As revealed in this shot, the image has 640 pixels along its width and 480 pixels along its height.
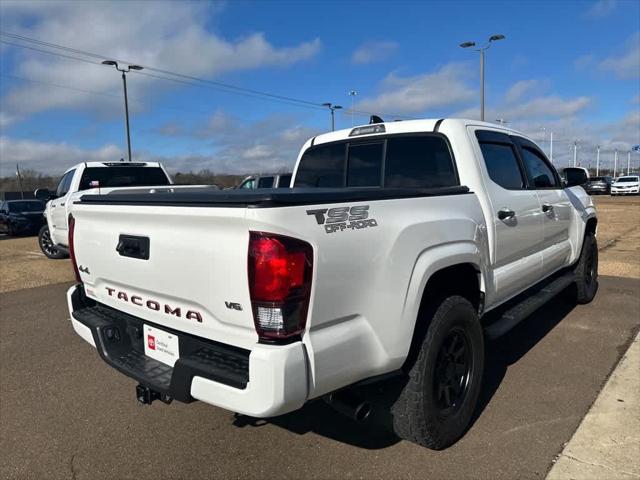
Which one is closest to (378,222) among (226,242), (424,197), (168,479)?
(424,197)

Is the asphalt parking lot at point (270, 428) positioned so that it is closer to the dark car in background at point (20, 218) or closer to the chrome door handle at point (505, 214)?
the chrome door handle at point (505, 214)

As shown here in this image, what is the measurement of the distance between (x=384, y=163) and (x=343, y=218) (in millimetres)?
1826

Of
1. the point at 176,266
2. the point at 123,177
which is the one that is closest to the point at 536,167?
the point at 176,266

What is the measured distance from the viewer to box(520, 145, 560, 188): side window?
4.60 m

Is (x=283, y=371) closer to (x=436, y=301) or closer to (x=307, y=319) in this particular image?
(x=307, y=319)

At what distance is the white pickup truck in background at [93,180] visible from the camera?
9414 millimetres

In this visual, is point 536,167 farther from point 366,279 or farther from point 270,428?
point 270,428

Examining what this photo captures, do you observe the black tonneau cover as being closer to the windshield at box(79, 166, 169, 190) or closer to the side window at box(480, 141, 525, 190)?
the side window at box(480, 141, 525, 190)

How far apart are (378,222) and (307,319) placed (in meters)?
0.61

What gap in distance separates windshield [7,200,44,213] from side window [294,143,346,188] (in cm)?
1730

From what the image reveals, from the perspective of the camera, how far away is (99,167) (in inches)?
381

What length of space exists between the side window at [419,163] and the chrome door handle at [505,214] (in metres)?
0.39

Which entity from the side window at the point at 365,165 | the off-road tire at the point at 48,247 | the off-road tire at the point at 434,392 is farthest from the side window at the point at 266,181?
the off-road tire at the point at 434,392

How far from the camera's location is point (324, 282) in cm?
219
